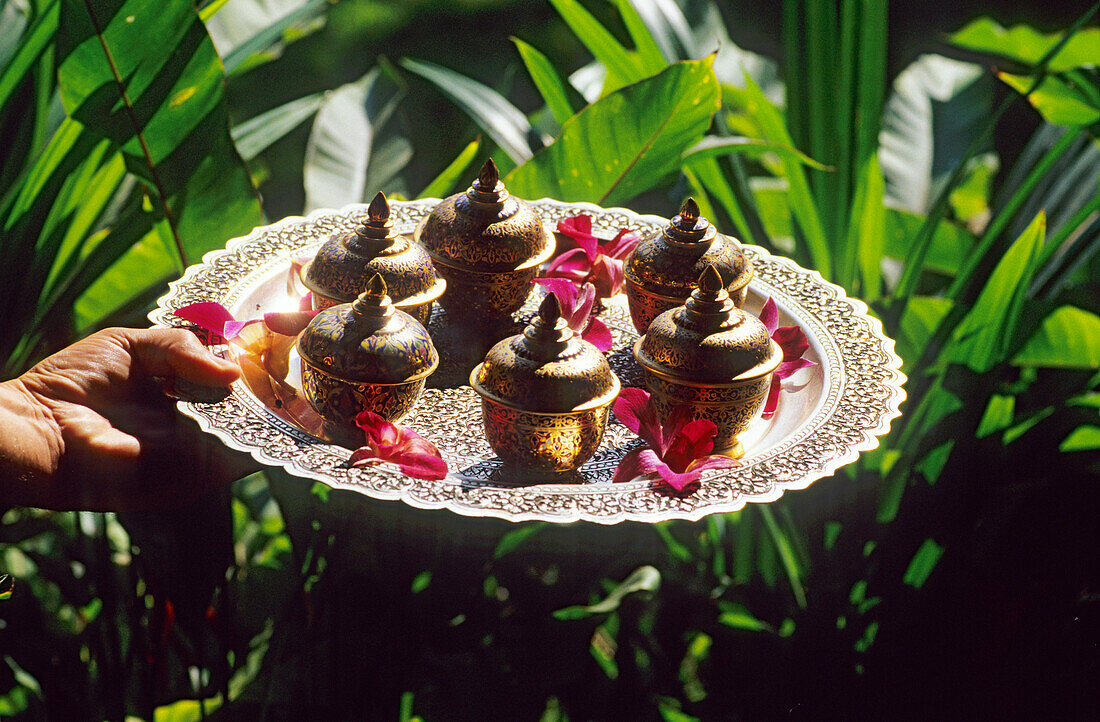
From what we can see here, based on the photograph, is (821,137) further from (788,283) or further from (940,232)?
(788,283)

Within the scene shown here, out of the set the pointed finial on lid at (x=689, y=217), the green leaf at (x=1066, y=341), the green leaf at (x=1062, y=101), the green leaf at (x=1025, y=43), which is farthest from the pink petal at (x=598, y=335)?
the green leaf at (x=1025, y=43)

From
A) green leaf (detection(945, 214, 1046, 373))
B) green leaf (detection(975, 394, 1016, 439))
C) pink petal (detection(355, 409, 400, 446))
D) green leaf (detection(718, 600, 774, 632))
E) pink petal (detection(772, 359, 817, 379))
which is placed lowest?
green leaf (detection(718, 600, 774, 632))

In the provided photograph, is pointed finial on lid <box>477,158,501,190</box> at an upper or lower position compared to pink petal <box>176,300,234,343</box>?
upper

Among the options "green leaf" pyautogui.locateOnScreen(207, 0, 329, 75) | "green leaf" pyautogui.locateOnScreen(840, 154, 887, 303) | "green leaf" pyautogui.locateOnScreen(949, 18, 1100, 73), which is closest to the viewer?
"green leaf" pyautogui.locateOnScreen(840, 154, 887, 303)

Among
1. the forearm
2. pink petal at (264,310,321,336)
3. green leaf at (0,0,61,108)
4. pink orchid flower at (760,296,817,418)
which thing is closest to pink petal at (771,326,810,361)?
pink orchid flower at (760,296,817,418)

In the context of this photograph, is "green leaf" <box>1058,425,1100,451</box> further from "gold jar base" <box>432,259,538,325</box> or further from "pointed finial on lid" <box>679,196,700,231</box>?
"gold jar base" <box>432,259,538,325</box>

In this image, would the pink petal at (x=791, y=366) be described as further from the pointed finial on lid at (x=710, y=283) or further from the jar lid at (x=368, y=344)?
the jar lid at (x=368, y=344)

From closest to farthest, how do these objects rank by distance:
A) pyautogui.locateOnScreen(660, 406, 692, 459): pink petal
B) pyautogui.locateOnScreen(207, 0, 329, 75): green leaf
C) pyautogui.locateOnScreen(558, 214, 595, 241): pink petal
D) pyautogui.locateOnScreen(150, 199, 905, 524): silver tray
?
pyautogui.locateOnScreen(150, 199, 905, 524): silver tray
pyautogui.locateOnScreen(660, 406, 692, 459): pink petal
pyautogui.locateOnScreen(558, 214, 595, 241): pink petal
pyautogui.locateOnScreen(207, 0, 329, 75): green leaf
